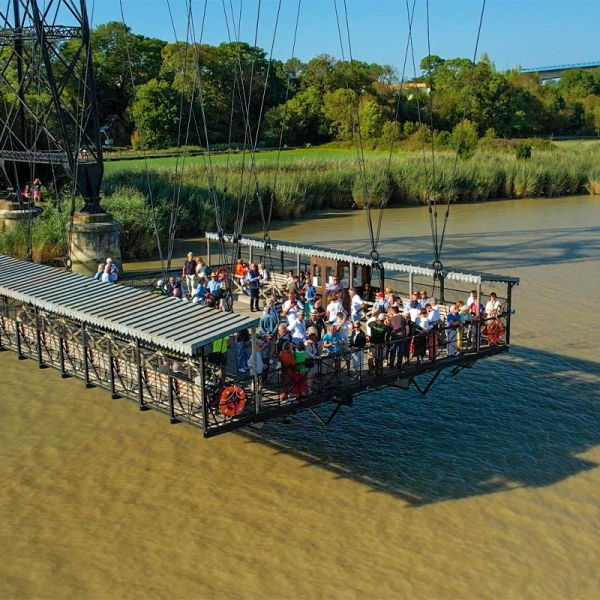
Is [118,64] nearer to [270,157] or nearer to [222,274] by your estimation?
[270,157]

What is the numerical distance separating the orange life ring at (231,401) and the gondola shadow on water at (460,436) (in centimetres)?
284

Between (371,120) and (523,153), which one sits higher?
(371,120)

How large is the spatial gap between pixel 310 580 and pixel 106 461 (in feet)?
16.5

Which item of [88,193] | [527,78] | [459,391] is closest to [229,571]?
[459,391]

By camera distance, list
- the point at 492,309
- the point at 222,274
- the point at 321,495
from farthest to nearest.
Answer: the point at 222,274 → the point at 492,309 → the point at 321,495

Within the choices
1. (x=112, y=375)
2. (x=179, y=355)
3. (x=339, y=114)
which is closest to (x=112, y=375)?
(x=112, y=375)

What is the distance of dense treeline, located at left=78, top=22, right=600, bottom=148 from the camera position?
67.8 meters

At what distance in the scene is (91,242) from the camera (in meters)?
27.5

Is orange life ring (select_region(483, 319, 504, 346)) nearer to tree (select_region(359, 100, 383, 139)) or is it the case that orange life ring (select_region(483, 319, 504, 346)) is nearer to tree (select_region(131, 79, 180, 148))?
tree (select_region(131, 79, 180, 148))

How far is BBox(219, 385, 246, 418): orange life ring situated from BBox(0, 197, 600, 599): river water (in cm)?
183

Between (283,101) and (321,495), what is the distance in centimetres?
7276

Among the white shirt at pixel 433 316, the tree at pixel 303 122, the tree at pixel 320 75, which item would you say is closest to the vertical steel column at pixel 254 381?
the white shirt at pixel 433 316

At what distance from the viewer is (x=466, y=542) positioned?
11680 millimetres

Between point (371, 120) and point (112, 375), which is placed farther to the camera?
point (371, 120)
